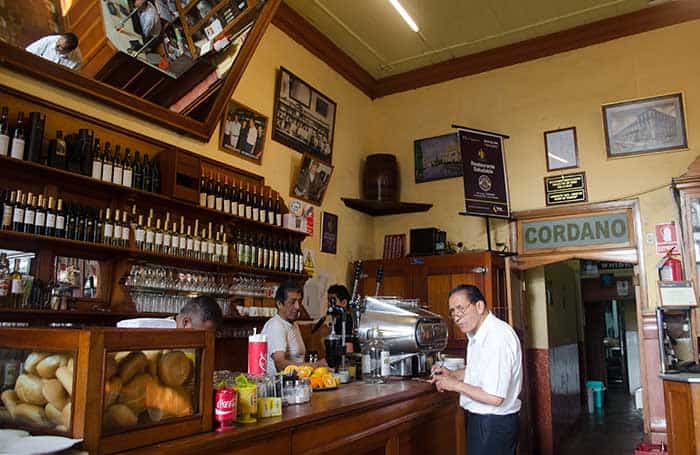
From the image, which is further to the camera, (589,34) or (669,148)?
(589,34)

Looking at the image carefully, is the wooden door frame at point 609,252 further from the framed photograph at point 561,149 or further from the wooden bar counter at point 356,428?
the wooden bar counter at point 356,428

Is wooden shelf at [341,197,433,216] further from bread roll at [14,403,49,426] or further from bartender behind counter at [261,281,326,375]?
bread roll at [14,403,49,426]

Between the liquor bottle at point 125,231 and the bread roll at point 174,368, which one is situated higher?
the liquor bottle at point 125,231

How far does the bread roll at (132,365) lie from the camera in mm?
1507

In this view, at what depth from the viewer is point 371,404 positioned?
2.43 metres

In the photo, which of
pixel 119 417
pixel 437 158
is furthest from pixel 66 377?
pixel 437 158

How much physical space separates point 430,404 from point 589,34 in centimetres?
479

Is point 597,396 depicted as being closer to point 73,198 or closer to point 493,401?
point 493,401

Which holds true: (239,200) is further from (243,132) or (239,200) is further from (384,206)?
(384,206)

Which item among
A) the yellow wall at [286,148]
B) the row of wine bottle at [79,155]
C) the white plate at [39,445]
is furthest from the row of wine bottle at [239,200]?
the white plate at [39,445]

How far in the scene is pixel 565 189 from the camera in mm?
5895

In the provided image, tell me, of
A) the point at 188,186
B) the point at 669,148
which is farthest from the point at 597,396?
the point at 188,186

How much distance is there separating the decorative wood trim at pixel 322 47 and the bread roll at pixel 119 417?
4834 millimetres

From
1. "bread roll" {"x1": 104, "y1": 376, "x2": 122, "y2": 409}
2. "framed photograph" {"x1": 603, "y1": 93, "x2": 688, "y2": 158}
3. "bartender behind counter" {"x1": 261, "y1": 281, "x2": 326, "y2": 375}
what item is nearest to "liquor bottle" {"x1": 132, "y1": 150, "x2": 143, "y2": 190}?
"bartender behind counter" {"x1": 261, "y1": 281, "x2": 326, "y2": 375}
